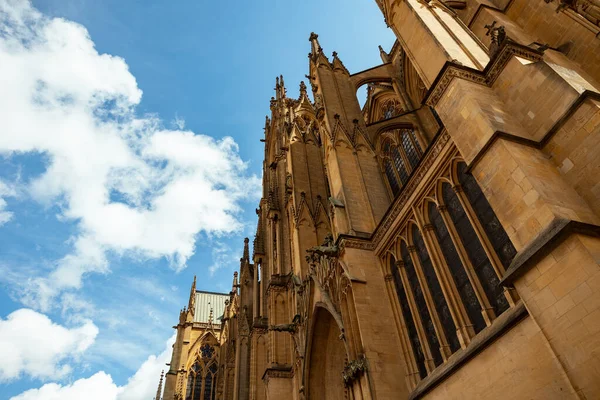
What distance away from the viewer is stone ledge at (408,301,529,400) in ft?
22.4

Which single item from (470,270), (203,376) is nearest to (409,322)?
(470,270)

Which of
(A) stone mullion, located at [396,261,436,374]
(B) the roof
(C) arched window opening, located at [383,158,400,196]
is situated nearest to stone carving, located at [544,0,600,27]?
(A) stone mullion, located at [396,261,436,374]

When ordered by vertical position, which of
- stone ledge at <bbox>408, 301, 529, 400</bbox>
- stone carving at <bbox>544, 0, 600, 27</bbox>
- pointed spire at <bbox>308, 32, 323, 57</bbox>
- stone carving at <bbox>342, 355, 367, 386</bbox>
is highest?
pointed spire at <bbox>308, 32, 323, 57</bbox>

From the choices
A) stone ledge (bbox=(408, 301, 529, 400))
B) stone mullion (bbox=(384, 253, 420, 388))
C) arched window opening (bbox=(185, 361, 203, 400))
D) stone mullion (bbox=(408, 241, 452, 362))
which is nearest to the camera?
stone ledge (bbox=(408, 301, 529, 400))

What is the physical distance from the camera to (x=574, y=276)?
541 cm

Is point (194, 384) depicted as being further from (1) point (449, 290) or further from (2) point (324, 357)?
(1) point (449, 290)

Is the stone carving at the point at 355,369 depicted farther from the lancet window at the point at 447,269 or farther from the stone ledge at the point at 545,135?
the stone ledge at the point at 545,135

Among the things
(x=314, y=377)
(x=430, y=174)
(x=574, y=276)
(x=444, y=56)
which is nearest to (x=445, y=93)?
(x=444, y=56)

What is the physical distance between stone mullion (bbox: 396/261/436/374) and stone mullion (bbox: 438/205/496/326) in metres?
2.04

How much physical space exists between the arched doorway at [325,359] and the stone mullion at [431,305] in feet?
13.6

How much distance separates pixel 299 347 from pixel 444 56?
10701 mm

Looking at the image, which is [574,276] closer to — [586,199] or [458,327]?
[586,199]

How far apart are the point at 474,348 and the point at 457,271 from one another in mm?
2048

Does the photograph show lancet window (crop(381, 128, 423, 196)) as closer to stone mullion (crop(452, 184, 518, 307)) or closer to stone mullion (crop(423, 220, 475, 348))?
stone mullion (crop(423, 220, 475, 348))
